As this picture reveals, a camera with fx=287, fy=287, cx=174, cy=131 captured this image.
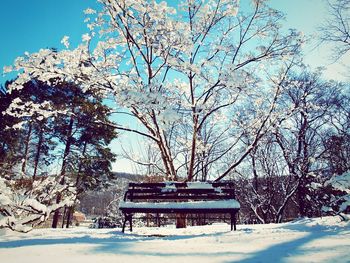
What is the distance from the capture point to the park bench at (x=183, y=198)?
6.66m

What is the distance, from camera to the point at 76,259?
3.37m

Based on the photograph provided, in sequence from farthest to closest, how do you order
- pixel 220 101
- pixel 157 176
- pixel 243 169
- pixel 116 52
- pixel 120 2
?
1. pixel 243 169
2. pixel 157 176
3. pixel 220 101
4. pixel 116 52
5. pixel 120 2

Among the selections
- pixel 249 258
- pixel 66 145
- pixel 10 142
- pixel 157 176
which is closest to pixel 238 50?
pixel 249 258

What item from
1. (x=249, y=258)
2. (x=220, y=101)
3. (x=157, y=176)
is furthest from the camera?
(x=157, y=176)

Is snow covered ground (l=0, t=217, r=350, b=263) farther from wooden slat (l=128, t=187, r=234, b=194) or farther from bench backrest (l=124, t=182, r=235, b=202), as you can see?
bench backrest (l=124, t=182, r=235, b=202)

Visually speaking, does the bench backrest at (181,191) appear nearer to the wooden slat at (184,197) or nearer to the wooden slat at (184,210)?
the wooden slat at (184,197)

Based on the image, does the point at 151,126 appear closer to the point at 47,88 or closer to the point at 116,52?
the point at 116,52

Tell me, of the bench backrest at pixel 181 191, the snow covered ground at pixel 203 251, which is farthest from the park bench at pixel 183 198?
the snow covered ground at pixel 203 251

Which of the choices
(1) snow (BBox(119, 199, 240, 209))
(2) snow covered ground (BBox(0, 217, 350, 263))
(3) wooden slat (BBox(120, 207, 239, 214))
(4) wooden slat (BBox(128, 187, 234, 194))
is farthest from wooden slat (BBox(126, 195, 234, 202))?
(2) snow covered ground (BBox(0, 217, 350, 263))

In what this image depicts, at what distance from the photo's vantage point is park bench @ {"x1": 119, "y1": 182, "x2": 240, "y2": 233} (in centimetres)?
666

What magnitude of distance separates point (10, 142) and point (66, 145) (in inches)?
154

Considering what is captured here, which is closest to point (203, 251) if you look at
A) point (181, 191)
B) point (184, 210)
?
point (184, 210)

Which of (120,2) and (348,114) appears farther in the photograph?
(348,114)

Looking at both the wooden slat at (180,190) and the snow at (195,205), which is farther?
the wooden slat at (180,190)
